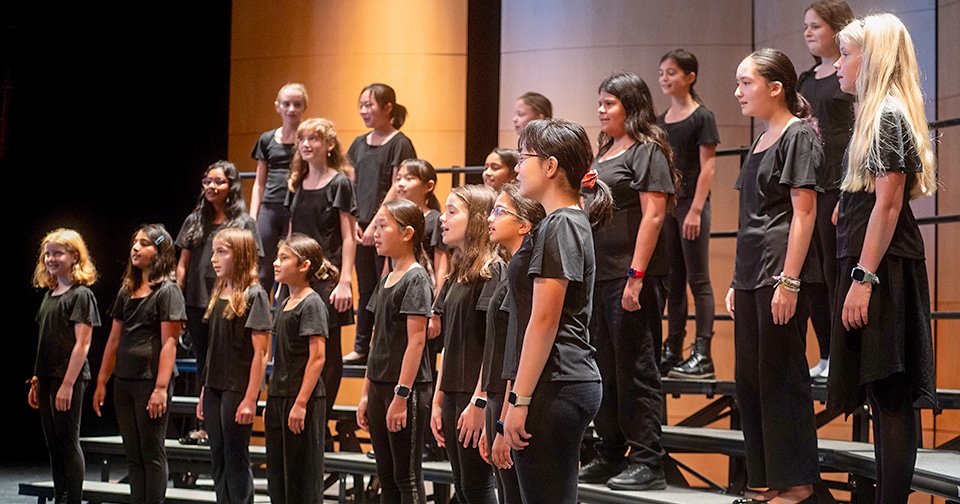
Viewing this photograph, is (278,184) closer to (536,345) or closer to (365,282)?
(365,282)

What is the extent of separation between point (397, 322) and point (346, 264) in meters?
1.17

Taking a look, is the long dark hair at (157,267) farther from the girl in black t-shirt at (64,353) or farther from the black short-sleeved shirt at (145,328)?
the girl in black t-shirt at (64,353)

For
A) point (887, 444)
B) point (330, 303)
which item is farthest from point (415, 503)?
point (887, 444)

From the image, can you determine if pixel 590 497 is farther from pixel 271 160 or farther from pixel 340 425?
pixel 271 160

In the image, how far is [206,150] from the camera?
25.7 feet

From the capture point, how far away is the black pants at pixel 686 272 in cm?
463

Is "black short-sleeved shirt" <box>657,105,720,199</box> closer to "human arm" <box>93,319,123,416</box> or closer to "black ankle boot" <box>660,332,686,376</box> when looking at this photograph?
"black ankle boot" <box>660,332,686,376</box>

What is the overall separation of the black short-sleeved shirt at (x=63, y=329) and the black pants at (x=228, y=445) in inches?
42.5

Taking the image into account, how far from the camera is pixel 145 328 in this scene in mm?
5242

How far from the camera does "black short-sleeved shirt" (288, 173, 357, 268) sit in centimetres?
529

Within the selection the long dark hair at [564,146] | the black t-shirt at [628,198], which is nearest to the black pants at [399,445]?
the black t-shirt at [628,198]

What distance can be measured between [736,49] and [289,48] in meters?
3.18

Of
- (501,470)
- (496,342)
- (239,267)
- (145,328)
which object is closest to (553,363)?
(501,470)

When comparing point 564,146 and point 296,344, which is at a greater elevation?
point 564,146
